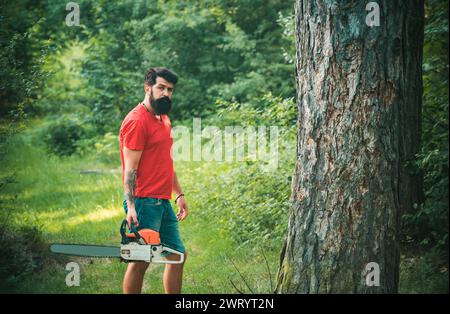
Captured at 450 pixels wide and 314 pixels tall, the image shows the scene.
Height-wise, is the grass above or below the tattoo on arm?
below

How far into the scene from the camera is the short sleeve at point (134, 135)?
445cm

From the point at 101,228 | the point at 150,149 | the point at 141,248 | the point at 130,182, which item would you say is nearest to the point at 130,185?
the point at 130,182

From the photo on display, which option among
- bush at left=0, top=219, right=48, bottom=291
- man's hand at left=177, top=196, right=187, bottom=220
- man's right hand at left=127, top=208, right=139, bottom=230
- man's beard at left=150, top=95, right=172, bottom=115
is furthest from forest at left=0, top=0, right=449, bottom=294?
man's right hand at left=127, top=208, right=139, bottom=230

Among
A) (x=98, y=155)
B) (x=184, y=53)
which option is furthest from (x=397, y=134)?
(x=184, y=53)

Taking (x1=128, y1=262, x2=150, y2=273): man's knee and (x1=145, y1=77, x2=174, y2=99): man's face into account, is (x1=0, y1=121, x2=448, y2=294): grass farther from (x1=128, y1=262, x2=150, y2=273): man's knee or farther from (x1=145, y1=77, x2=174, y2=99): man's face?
(x1=145, y1=77, x2=174, y2=99): man's face

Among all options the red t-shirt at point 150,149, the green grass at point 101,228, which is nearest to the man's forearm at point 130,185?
the red t-shirt at point 150,149

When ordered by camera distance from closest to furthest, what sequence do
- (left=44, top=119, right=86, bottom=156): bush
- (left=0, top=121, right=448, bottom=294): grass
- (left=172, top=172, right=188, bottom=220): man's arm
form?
(left=172, top=172, right=188, bottom=220): man's arm → (left=0, top=121, right=448, bottom=294): grass → (left=44, top=119, right=86, bottom=156): bush

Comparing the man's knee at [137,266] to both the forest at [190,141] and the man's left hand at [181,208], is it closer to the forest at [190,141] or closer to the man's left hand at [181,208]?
the man's left hand at [181,208]

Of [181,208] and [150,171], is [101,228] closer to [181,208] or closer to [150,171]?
[181,208]

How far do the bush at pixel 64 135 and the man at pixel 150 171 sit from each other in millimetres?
8439

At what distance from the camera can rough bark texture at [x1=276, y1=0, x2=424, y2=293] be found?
421 centimetres

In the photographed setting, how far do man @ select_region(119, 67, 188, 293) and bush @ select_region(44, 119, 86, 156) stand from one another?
844 centimetres

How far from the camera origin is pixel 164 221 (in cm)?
480

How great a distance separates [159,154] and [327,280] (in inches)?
68.3
